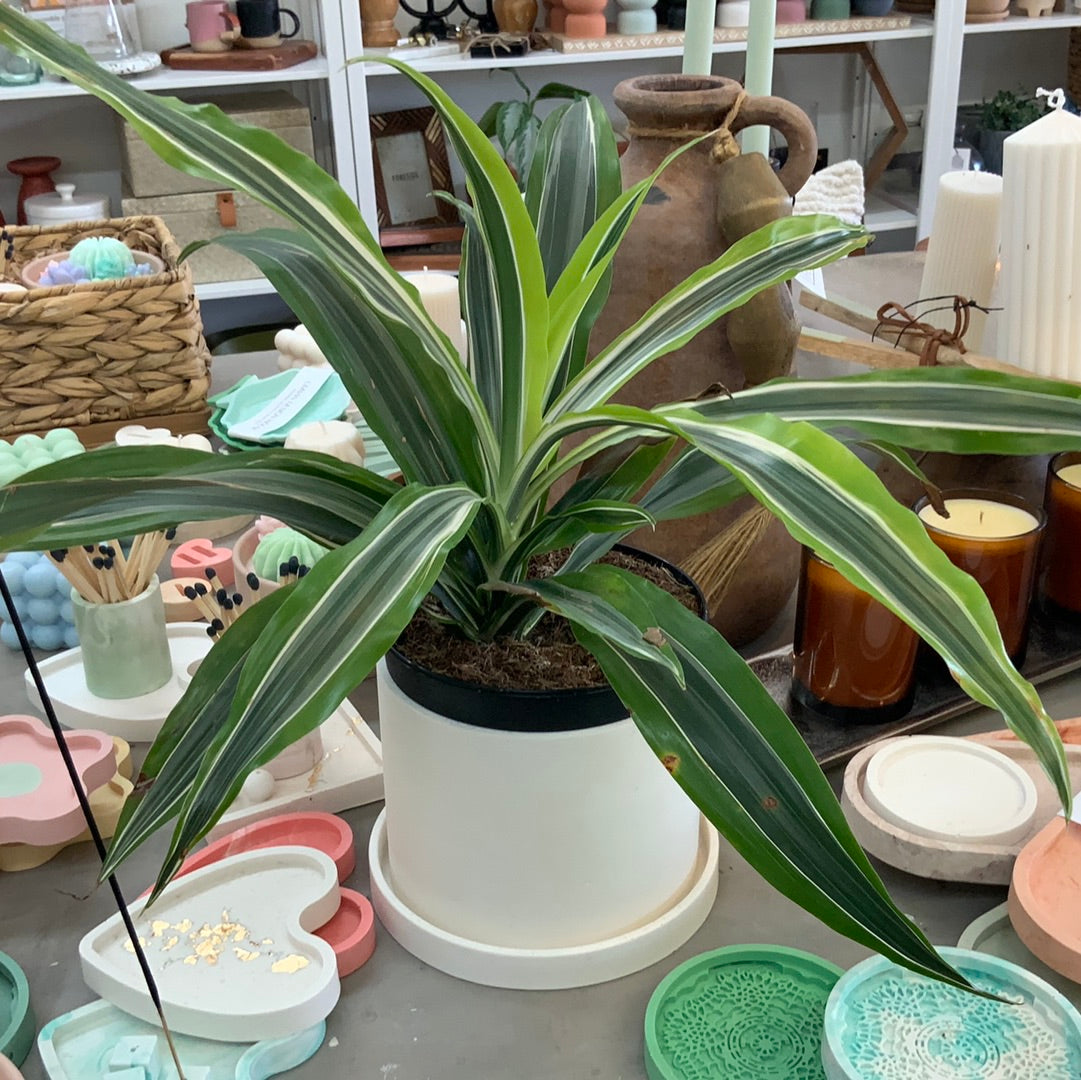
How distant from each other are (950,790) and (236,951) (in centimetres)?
43

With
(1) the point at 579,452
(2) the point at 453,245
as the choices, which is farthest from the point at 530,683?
(2) the point at 453,245

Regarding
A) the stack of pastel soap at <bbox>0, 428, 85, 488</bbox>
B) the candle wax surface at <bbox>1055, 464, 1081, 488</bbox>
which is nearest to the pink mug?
the stack of pastel soap at <bbox>0, 428, 85, 488</bbox>

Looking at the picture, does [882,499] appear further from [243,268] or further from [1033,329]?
[243,268]

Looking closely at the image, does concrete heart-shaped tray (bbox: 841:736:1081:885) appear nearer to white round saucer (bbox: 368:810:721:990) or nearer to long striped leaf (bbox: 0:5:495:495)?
white round saucer (bbox: 368:810:721:990)

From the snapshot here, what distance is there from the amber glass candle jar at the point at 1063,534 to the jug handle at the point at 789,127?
29 cm

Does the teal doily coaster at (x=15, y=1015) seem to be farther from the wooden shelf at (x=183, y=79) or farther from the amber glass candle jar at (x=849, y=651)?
the wooden shelf at (x=183, y=79)

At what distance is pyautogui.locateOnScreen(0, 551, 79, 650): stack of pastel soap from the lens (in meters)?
0.95

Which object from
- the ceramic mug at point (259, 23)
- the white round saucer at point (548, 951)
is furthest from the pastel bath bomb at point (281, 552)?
the ceramic mug at point (259, 23)

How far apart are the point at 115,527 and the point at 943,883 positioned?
0.51 metres

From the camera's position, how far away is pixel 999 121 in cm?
277

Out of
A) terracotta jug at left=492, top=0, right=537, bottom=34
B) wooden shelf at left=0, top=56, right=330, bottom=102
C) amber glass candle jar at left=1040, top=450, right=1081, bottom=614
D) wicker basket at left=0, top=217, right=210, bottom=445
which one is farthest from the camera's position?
terracotta jug at left=492, top=0, right=537, bottom=34

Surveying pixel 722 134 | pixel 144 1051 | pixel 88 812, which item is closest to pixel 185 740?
pixel 88 812

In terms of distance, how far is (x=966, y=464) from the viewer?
3.19 feet

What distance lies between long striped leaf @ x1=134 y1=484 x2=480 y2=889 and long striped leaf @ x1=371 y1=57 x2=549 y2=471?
12 centimetres
